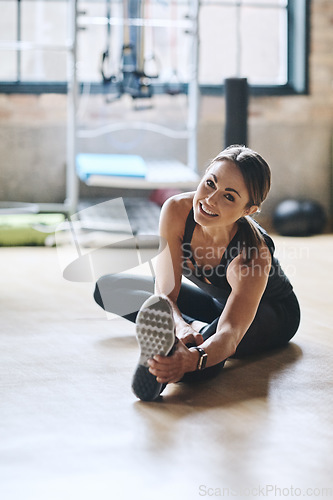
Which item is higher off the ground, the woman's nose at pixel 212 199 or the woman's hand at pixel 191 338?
the woman's nose at pixel 212 199

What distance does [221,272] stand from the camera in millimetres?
1848

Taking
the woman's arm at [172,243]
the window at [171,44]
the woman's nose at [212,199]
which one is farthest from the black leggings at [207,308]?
the window at [171,44]

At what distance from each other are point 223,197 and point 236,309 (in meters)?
0.26

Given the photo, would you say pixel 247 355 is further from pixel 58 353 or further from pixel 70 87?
pixel 70 87

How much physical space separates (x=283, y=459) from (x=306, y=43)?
13.8 feet

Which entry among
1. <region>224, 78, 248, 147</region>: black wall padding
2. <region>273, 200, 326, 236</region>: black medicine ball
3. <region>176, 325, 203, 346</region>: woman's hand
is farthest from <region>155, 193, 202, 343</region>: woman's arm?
<region>273, 200, 326, 236</region>: black medicine ball

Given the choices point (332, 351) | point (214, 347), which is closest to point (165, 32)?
point (332, 351)

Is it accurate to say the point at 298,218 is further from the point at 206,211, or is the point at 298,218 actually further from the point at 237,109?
the point at 206,211

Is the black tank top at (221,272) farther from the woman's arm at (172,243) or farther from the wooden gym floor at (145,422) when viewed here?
the wooden gym floor at (145,422)

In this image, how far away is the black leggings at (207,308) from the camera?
200 centimetres

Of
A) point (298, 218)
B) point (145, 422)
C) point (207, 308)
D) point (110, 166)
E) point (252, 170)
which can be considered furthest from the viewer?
point (298, 218)

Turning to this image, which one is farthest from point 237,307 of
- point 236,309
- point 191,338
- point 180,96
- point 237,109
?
point 180,96

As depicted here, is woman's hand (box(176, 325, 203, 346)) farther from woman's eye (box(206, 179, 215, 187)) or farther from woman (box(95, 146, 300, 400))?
woman's eye (box(206, 179, 215, 187))

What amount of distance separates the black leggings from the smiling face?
0.32 m
